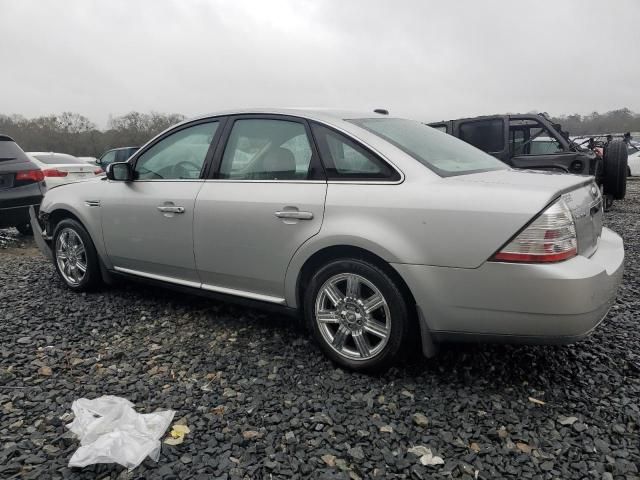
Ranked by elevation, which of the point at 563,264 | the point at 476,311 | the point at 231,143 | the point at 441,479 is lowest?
the point at 441,479

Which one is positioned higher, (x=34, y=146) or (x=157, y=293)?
(x=34, y=146)

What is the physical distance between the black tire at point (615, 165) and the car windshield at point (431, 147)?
6391 mm

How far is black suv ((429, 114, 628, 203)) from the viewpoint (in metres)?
8.16

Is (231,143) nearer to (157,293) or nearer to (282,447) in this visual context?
(157,293)

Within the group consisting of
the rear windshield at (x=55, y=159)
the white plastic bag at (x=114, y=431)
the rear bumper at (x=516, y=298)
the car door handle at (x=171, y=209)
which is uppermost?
the rear windshield at (x=55, y=159)

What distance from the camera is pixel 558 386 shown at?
2.62 m

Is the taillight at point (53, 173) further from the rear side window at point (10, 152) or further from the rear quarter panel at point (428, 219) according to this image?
the rear quarter panel at point (428, 219)

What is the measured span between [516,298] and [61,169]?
8.77m

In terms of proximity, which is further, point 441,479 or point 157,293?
point 157,293

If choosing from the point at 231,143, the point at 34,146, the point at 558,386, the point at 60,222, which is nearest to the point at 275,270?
the point at 231,143

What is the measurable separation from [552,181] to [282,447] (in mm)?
1851

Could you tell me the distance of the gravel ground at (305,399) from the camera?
2.06 meters

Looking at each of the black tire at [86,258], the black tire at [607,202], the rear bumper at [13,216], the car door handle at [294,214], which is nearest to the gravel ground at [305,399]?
the black tire at [86,258]

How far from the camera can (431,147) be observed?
3033 mm
